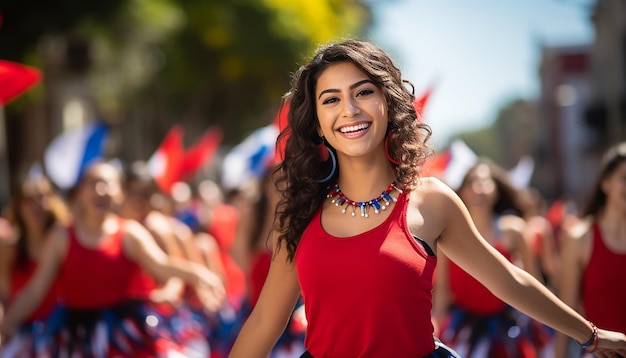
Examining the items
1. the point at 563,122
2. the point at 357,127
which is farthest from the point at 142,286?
the point at 563,122

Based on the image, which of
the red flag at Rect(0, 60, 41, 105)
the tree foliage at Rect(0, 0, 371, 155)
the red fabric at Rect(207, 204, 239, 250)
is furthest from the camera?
the tree foliage at Rect(0, 0, 371, 155)

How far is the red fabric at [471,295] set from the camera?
22.8 feet

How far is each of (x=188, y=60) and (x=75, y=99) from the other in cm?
512

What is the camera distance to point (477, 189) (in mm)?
7254

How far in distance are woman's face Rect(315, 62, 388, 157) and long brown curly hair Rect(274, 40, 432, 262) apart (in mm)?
32

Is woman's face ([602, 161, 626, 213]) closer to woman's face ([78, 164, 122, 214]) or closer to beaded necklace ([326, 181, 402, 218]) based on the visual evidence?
beaded necklace ([326, 181, 402, 218])

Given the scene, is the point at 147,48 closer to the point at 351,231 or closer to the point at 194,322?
the point at 194,322

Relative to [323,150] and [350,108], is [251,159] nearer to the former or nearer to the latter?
[323,150]

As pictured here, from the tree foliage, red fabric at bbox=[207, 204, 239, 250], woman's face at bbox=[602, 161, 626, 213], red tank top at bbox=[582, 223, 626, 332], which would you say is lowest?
the tree foliage

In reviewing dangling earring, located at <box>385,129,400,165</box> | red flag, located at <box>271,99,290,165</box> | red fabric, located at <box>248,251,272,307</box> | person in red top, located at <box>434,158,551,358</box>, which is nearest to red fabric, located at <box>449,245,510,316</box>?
person in red top, located at <box>434,158,551,358</box>

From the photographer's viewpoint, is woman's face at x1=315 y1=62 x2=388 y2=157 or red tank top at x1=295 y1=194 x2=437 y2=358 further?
woman's face at x1=315 y1=62 x2=388 y2=157

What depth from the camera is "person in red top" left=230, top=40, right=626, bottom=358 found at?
3.22 meters

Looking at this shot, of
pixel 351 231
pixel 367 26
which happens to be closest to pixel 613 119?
pixel 367 26

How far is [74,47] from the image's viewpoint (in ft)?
99.7
